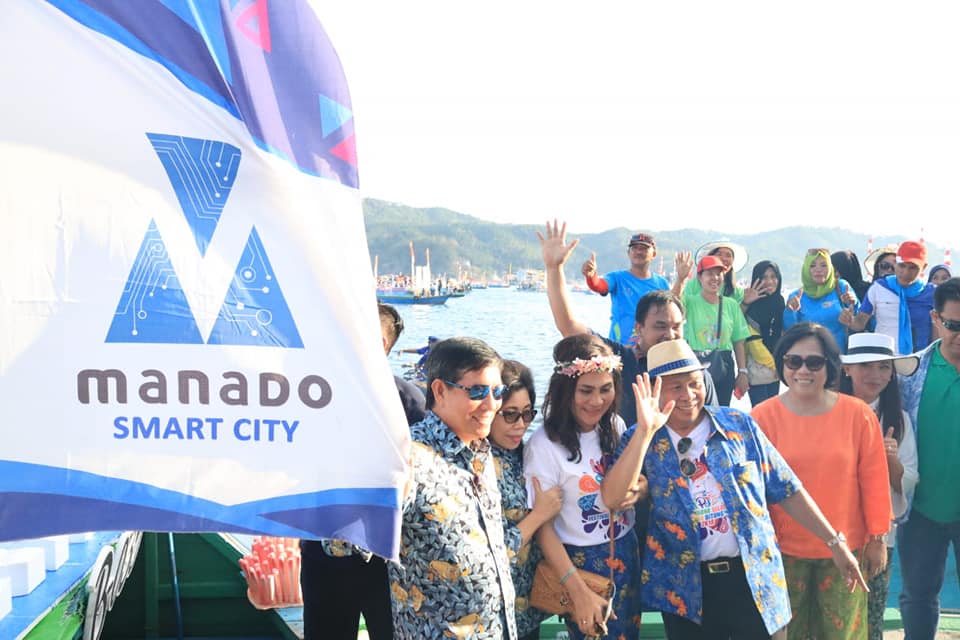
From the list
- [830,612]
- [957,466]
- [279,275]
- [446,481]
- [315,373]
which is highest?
[279,275]

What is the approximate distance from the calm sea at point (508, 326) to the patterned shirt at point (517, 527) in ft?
2.95

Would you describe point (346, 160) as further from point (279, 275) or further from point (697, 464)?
point (697, 464)

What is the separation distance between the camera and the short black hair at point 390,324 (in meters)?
3.70

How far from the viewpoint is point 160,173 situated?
2045 millimetres

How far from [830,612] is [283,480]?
2.32m

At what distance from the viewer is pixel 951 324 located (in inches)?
153

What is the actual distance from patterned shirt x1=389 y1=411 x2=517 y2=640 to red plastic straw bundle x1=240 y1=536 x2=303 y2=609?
1.76 meters

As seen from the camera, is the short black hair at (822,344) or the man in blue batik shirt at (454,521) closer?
the man in blue batik shirt at (454,521)

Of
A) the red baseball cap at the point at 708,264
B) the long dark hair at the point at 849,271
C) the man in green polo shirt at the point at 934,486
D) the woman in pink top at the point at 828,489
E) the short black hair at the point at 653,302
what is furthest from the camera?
→ the long dark hair at the point at 849,271

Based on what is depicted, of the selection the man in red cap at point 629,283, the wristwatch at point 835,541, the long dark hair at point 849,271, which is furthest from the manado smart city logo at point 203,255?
the long dark hair at point 849,271

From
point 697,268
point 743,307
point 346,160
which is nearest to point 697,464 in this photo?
point 346,160

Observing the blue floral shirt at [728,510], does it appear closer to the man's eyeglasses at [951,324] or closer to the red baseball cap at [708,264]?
the man's eyeglasses at [951,324]

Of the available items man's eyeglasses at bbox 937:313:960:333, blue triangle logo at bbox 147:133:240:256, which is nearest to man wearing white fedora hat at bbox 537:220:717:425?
man's eyeglasses at bbox 937:313:960:333

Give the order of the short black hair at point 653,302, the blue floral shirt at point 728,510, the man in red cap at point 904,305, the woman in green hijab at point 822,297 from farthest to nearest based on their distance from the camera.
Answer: the woman in green hijab at point 822,297, the man in red cap at point 904,305, the short black hair at point 653,302, the blue floral shirt at point 728,510
